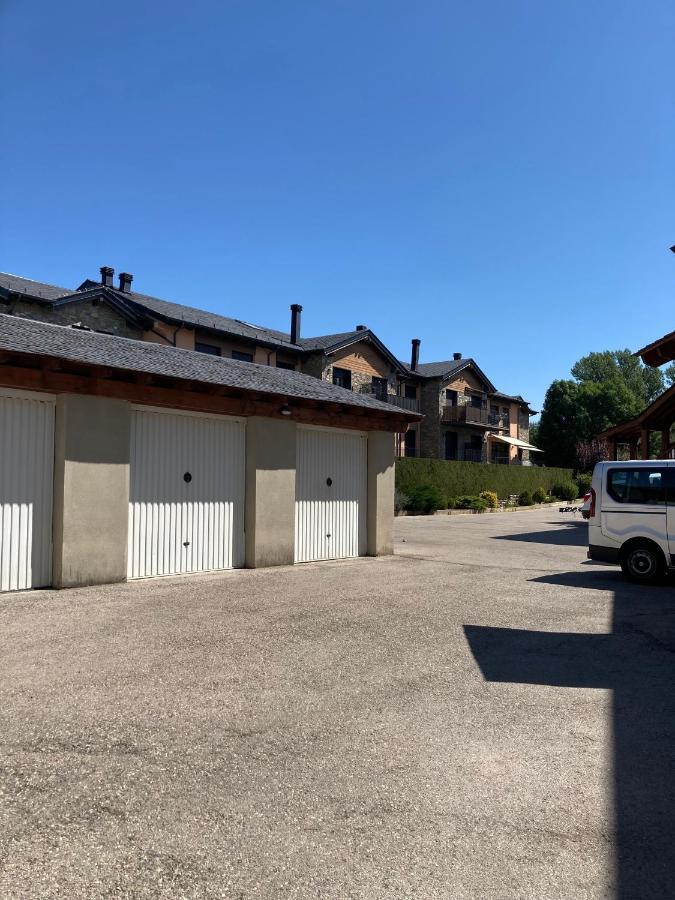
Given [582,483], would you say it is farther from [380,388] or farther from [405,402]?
[380,388]

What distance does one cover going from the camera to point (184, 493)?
10.7 meters

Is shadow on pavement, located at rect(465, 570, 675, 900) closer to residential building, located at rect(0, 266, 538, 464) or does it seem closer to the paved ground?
the paved ground

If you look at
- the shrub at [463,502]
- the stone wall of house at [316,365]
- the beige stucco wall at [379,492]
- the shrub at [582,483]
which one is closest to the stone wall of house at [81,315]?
the stone wall of house at [316,365]

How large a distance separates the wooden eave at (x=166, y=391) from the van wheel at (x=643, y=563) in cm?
533

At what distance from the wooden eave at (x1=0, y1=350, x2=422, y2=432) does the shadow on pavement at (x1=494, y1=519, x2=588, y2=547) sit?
747 centimetres

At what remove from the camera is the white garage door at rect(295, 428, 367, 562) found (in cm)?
1263

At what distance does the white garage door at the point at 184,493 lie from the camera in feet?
33.2

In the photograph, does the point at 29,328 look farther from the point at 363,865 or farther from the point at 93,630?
the point at 363,865

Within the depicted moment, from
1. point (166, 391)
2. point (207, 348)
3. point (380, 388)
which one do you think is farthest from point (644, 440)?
point (207, 348)

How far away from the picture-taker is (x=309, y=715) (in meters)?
4.57

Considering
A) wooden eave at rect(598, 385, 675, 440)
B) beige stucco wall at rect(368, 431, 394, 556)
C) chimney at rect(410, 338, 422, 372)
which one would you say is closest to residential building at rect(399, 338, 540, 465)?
chimney at rect(410, 338, 422, 372)

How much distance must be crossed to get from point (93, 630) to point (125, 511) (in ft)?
10.1

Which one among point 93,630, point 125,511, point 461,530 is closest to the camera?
point 93,630

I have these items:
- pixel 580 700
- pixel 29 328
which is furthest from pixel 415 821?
pixel 29 328
